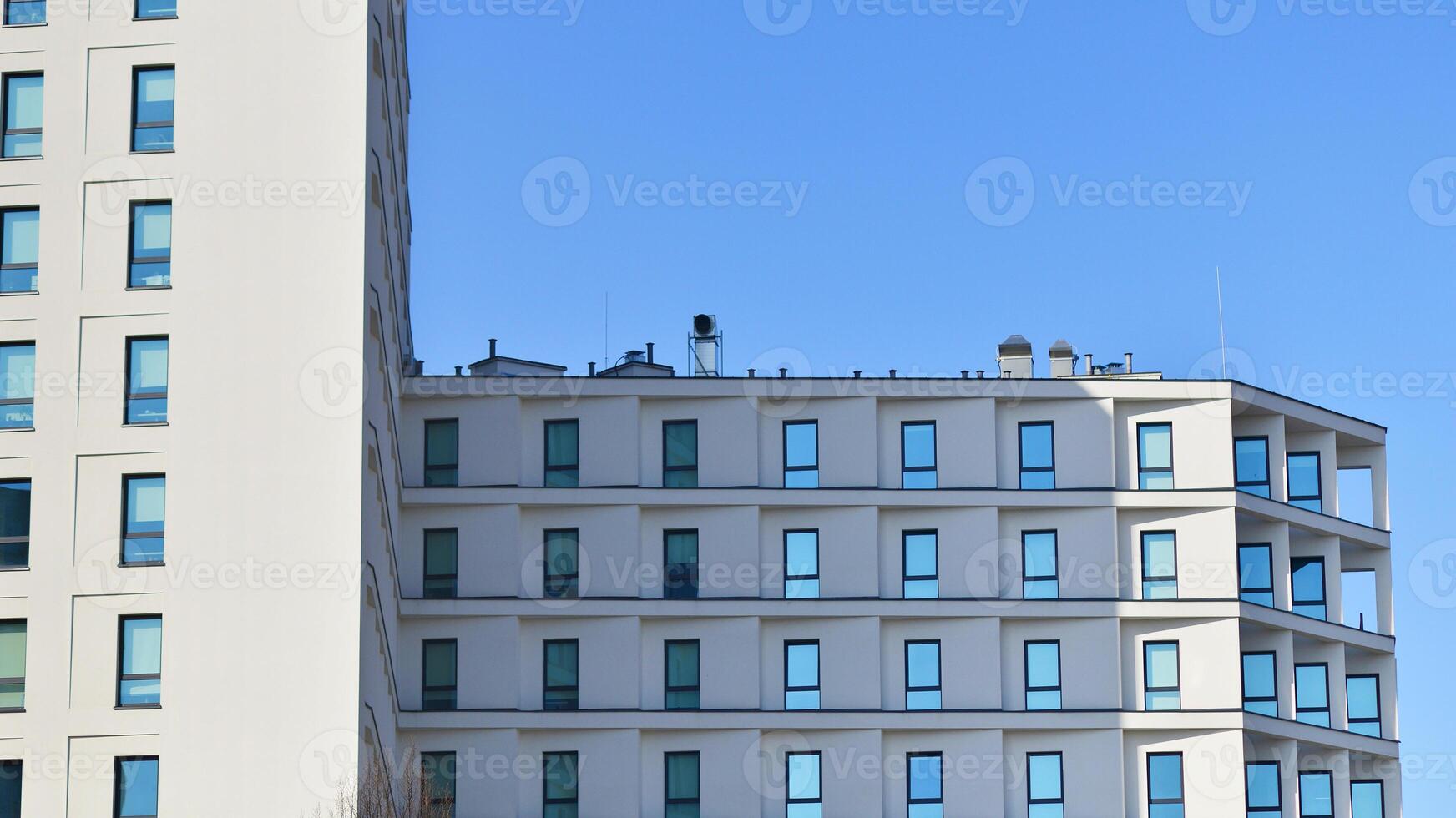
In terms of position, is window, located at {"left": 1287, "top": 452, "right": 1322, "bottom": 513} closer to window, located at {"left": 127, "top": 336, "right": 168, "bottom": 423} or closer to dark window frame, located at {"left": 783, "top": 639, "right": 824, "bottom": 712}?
dark window frame, located at {"left": 783, "top": 639, "right": 824, "bottom": 712}

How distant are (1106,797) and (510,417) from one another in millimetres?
19277

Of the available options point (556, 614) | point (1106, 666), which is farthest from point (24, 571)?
point (1106, 666)

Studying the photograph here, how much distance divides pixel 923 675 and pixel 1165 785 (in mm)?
7153

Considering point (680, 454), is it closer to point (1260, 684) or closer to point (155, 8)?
point (1260, 684)

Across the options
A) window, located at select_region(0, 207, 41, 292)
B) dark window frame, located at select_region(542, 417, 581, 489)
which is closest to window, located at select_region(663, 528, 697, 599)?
dark window frame, located at select_region(542, 417, 581, 489)

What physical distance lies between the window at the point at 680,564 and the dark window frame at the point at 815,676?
2964mm

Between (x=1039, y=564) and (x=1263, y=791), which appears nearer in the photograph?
(x=1039, y=564)

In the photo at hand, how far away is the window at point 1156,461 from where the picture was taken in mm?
64438

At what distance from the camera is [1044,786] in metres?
62.2

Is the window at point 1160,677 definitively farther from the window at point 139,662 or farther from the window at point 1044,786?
the window at point 139,662

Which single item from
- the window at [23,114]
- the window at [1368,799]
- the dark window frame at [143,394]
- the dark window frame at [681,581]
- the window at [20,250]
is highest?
the window at [23,114]

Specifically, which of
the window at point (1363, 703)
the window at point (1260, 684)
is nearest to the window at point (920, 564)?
the window at point (1260, 684)

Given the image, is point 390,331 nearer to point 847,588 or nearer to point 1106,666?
point 847,588

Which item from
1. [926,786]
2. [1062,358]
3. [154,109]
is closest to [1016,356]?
[1062,358]
